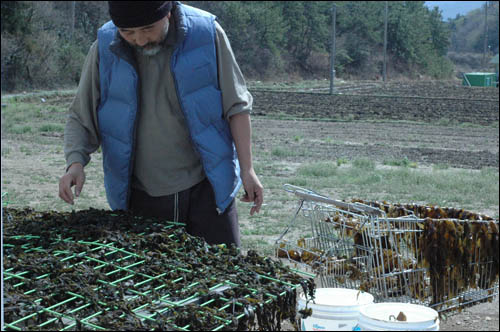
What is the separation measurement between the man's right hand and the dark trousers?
0.26 meters

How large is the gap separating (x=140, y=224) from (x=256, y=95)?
23.6 meters

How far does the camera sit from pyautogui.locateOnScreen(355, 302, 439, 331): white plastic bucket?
243 cm

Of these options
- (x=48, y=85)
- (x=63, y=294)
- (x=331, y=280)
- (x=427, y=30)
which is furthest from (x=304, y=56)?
(x=63, y=294)

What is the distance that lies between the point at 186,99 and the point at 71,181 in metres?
0.50

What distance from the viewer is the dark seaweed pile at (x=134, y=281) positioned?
5.01 ft

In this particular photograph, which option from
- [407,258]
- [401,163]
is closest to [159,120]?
[407,258]

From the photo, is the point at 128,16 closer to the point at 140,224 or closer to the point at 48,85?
the point at 140,224

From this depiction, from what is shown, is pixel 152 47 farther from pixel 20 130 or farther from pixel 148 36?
pixel 20 130

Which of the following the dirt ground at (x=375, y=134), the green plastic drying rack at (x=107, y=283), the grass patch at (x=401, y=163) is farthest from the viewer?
the grass patch at (x=401, y=163)

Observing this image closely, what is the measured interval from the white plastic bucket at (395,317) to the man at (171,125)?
586 mm

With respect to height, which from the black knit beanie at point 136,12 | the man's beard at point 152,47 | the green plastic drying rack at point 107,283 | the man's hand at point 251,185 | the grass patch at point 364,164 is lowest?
the grass patch at point 364,164

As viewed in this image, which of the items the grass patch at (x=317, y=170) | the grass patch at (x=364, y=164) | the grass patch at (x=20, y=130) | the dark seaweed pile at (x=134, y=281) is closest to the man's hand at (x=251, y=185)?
the dark seaweed pile at (x=134, y=281)

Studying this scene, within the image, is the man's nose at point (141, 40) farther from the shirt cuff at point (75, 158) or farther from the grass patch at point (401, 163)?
the grass patch at point (401, 163)

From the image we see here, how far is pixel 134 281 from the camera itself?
5.83 ft
